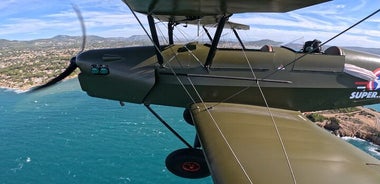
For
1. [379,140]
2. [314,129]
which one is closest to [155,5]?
[314,129]

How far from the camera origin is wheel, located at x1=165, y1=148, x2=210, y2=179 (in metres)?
7.01

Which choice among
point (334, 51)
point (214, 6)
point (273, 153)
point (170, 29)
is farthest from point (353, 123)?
point (273, 153)

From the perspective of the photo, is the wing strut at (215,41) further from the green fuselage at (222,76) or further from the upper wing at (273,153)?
the upper wing at (273,153)

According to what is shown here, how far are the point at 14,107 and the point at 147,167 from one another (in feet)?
134

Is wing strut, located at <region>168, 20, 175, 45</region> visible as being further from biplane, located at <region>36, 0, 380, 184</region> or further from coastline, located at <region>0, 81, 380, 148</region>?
coastline, located at <region>0, 81, 380, 148</region>

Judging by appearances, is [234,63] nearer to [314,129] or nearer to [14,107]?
[314,129]

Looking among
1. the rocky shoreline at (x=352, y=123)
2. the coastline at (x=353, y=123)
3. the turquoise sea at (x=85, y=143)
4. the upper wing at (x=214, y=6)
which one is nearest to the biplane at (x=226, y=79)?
the upper wing at (x=214, y=6)

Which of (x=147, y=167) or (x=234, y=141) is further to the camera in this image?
(x=147, y=167)

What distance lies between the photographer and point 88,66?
7.30 metres

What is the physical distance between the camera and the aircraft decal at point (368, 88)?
755cm

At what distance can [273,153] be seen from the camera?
4340 millimetres

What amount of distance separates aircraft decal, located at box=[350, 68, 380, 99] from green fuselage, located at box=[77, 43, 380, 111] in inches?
3.9

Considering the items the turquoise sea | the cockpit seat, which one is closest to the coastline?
the turquoise sea

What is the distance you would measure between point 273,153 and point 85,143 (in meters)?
50.9
